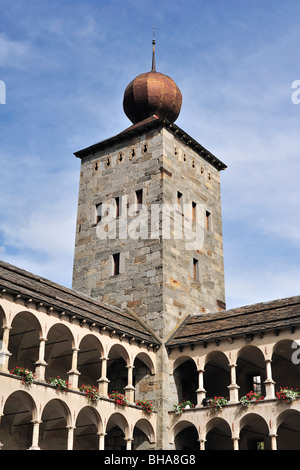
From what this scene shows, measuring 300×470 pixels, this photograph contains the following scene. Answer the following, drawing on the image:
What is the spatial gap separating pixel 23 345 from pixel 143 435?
685 centimetres

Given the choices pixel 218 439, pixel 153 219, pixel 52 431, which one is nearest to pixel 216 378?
pixel 218 439

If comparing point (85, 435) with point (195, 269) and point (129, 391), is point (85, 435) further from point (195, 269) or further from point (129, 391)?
point (195, 269)

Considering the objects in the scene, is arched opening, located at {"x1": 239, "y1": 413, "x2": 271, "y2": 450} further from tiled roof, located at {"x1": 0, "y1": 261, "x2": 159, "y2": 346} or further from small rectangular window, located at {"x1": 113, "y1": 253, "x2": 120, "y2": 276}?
small rectangular window, located at {"x1": 113, "y1": 253, "x2": 120, "y2": 276}

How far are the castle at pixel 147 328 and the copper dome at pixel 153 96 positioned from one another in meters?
0.08

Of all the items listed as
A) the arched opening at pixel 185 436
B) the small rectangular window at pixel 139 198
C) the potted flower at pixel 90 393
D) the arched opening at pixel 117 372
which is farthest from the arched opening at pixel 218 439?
the small rectangular window at pixel 139 198

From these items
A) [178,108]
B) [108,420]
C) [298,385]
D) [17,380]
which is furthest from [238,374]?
[178,108]

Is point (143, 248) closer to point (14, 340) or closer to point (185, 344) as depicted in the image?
point (185, 344)

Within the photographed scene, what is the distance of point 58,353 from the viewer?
97.9 feet

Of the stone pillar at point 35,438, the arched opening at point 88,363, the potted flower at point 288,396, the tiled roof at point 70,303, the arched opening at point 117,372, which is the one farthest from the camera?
the arched opening at point 117,372

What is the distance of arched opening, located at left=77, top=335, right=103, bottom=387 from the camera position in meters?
30.0

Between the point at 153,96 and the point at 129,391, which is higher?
the point at 153,96

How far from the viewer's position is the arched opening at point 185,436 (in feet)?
96.4

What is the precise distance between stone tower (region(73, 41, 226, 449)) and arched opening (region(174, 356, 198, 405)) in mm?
776

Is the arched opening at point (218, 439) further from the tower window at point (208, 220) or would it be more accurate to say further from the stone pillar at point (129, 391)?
the tower window at point (208, 220)
